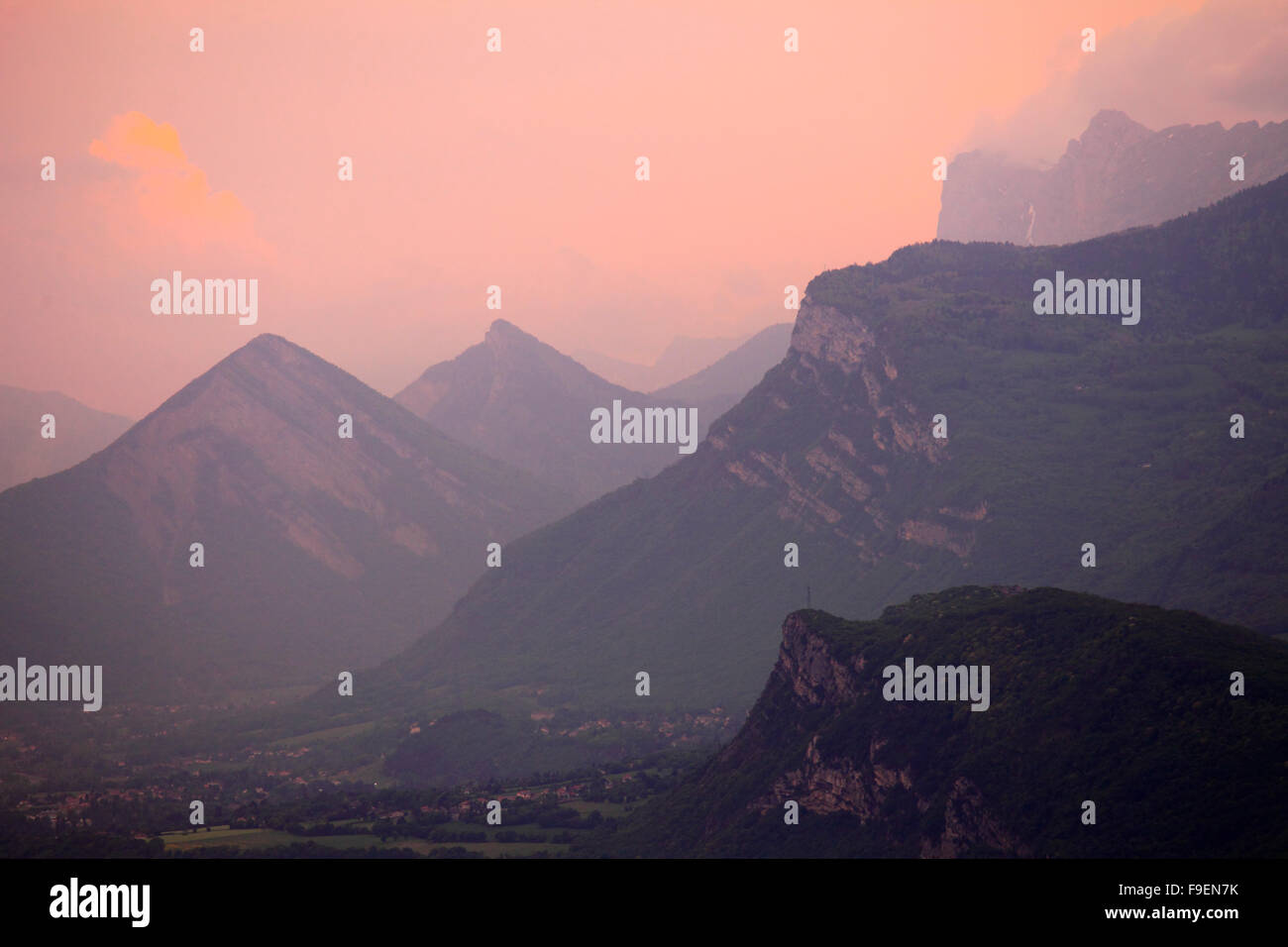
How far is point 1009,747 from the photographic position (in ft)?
365

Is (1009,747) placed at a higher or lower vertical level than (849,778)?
higher

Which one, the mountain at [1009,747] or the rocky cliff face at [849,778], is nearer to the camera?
the mountain at [1009,747]

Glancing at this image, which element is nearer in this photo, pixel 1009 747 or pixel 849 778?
pixel 1009 747

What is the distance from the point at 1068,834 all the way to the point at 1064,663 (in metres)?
23.8

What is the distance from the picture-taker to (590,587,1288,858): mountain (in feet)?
315

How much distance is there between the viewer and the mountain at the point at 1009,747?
9588cm

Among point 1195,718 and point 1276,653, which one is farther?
point 1276,653
